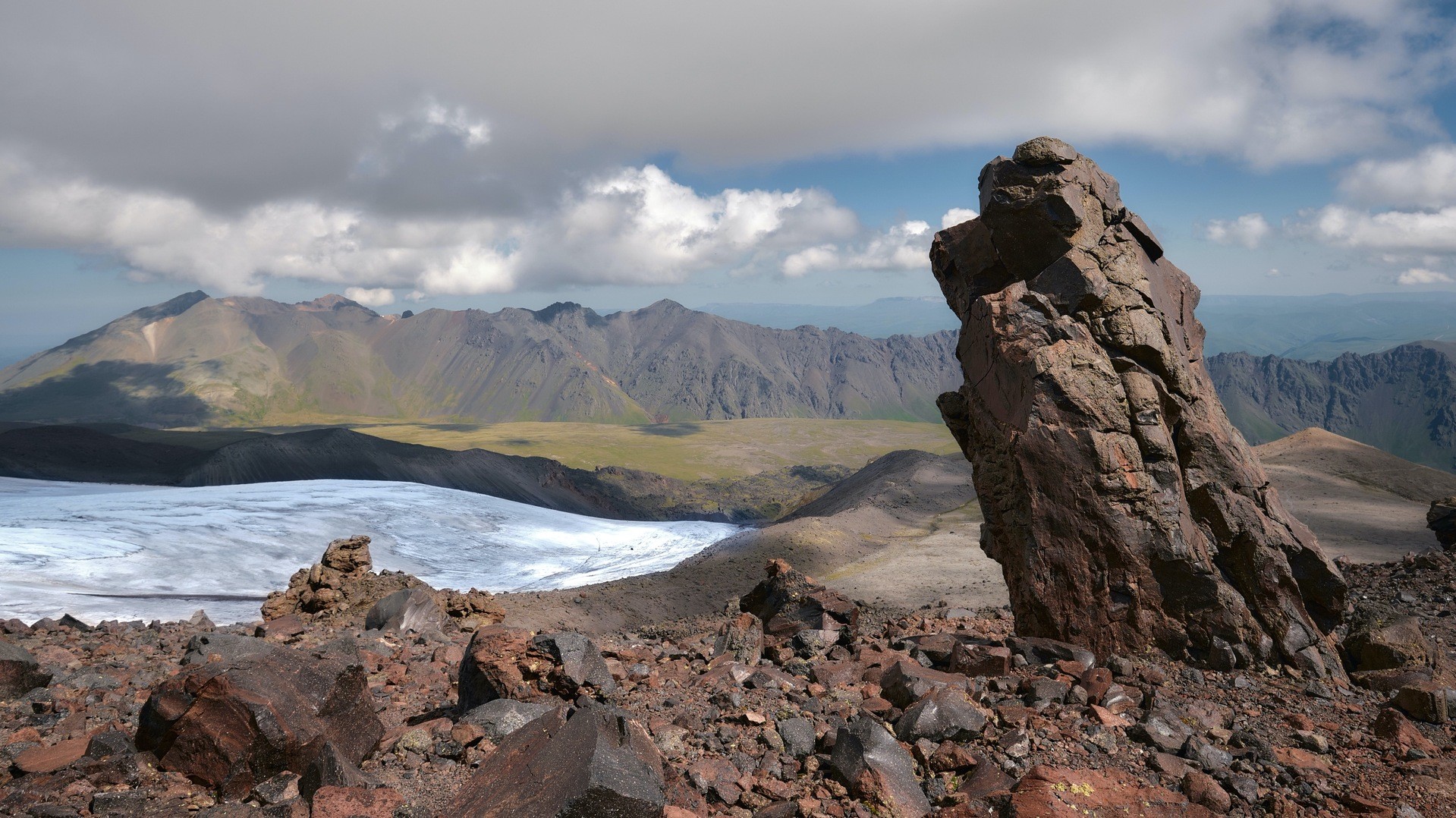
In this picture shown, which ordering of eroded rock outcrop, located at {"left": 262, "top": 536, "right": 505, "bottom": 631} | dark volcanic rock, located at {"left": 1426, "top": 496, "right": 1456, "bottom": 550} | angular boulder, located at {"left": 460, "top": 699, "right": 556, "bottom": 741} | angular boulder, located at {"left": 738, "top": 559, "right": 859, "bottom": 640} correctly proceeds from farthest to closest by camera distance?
1. dark volcanic rock, located at {"left": 1426, "top": 496, "right": 1456, "bottom": 550}
2. eroded rock outcrop, located at {"left": 262, "top": 536, "right": 505, "bottom": 631}
3. angular boulder, located at {"left": 738, "top": 559, "right": 859, "bottom": 640}
4. angular boulder, located at {"left": 460, "top": 699, "right": 556, "bottom": 741}

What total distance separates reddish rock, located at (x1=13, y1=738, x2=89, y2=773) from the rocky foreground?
28 mm

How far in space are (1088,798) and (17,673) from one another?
11052 mm

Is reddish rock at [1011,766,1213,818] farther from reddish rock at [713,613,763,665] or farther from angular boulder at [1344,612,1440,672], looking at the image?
angular boulder at [1344,612,1440,672]

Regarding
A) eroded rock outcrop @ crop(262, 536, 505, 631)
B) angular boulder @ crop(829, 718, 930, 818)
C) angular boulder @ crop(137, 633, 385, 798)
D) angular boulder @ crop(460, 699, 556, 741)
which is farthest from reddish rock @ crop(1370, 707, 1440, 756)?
eroded rock outcrop @ crop(262, 536, 505, 631)

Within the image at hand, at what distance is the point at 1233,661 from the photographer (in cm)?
970

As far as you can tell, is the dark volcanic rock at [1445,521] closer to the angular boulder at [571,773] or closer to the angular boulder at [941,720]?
the angular boulder at [941,720]

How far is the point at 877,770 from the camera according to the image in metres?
6.21

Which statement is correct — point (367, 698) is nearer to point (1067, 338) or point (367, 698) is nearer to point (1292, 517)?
point (1067, 338)

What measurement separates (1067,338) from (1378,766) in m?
5.99

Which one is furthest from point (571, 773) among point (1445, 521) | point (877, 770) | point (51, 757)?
point (1445, 521)

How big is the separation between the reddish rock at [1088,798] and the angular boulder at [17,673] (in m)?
10.4

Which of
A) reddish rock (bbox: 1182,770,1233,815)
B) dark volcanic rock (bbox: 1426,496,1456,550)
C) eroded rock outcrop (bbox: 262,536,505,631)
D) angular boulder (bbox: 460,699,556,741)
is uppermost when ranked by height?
angular boulder (bbox: 460,699,556,741)

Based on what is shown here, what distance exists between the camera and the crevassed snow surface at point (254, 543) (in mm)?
20531

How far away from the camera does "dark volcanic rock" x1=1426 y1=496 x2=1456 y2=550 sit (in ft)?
69.5
